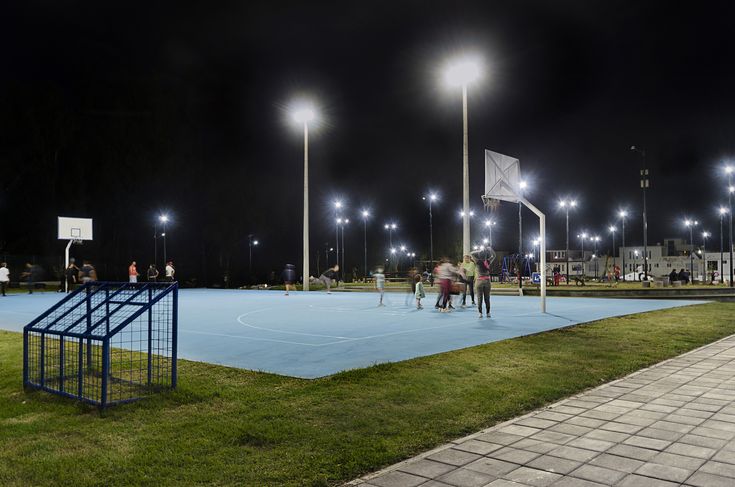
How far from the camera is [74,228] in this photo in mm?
34094

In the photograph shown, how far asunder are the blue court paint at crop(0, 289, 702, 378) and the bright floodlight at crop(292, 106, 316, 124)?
58.1 ft

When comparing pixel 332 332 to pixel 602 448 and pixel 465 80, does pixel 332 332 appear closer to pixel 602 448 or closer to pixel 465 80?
pixel 602 448

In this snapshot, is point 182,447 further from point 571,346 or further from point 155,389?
point 571,346

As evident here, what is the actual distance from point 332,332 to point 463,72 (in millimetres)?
14040

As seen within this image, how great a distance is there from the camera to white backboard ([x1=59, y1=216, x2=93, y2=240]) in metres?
33.3

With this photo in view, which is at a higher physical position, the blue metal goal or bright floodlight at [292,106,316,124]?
bright floodlight at [292,106,316,124]

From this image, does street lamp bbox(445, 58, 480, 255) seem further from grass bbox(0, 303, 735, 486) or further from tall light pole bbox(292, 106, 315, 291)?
grass bbox(0, 303, 735, 486)

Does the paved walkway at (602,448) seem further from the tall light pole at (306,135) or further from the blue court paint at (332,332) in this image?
the tall light pole at (306,135)

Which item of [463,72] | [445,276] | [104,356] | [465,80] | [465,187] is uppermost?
[463,72]

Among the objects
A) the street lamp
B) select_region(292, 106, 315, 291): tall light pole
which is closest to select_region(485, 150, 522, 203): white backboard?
the street lamp

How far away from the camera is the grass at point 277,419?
14.6ft

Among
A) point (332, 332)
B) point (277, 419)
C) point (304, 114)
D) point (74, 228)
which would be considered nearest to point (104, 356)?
point (277, 419)

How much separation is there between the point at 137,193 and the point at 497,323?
41952mm

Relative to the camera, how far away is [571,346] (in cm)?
1065
